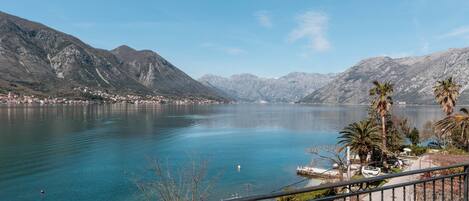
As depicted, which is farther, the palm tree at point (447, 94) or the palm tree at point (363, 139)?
the palm tree at point (447, 94)

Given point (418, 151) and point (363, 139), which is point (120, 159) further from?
point (418, 151)

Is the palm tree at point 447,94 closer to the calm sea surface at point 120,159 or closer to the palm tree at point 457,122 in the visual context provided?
the palm tree at point 457,122

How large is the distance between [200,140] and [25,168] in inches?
1953

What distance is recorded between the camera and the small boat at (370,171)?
162ft

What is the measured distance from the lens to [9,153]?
2970 inches

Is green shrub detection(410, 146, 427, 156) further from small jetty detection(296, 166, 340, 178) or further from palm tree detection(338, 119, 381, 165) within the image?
palm tree detection(338, 119, 381, 165)

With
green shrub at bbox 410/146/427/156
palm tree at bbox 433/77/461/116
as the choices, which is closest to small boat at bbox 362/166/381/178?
palm tree at bbox 433/77/461/116

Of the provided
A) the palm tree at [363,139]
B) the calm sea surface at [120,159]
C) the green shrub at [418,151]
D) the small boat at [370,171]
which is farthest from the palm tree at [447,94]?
the calm sea surface at [120,159]

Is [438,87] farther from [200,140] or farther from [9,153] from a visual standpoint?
[9,153]

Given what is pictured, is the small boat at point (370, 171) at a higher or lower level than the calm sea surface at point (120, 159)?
higher

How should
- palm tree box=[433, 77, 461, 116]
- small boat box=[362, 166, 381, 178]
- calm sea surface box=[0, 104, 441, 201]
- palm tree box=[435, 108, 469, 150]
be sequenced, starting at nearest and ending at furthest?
palm tree box=[435, 108, 469, 150]
small boat box=[362, 166, 381, 178]
calm sea surface box=[0, 104, 441, 201]
palm tree box=[433, 77, 461, 116]

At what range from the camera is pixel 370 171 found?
49.7 metres

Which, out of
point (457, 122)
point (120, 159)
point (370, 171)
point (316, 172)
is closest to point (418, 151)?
point (316, 172)

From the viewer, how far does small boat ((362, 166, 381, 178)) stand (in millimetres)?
49469
